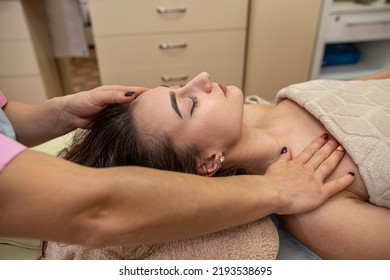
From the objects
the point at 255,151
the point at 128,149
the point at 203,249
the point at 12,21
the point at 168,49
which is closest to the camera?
the point at 203,249

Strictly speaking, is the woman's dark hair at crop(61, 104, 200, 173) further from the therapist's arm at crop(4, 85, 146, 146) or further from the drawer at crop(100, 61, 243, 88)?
the drawer at crop(100, 61, 243, 88)

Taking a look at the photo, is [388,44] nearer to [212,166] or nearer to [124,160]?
[212,166]

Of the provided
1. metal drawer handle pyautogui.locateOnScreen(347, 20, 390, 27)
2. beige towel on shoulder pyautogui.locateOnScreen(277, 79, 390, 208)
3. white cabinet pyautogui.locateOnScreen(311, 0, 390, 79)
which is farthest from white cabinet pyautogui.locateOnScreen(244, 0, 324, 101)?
beige towel on shoulder pyautogui.locateOnScreen(277, 79, 390, 208)

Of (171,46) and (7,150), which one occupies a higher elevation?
(7,150)

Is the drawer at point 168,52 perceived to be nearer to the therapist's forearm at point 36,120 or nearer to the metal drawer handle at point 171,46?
the metal drawer handle at point 171,46

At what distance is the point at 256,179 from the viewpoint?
0.75 metres

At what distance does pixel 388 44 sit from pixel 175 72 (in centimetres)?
154

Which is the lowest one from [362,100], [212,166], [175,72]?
[175,72]

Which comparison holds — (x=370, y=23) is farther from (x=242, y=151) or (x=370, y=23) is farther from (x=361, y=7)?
(x=242, y=151)

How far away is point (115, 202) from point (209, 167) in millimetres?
422

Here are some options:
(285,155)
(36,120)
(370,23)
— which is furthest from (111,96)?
(370,23)

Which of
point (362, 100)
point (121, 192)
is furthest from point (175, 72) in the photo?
point (121, 192)

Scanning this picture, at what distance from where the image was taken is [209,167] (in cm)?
91
